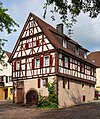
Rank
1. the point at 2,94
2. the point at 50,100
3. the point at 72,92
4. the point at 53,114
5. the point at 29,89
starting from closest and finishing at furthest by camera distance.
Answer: the point at 53,114 → the point at 50,100 → the point at 29,89 → the point at 72,92 → the point at 2,94

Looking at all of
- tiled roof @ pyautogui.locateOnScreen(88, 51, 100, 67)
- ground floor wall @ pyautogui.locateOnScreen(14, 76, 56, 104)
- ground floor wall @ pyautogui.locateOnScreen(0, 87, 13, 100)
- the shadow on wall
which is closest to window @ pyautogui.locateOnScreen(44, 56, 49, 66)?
ground floor wall @ pyautogui.locateOnScreen(14, 76, 56, 104)

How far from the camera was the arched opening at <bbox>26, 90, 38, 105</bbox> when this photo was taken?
32.6 meters

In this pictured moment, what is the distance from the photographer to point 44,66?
32.0 meters

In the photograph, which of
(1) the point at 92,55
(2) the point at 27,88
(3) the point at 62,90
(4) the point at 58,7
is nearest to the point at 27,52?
(2) the point at 27,88

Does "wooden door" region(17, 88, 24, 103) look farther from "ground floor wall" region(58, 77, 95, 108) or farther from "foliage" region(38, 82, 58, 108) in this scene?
"ground floor wall" region(58, 77, 95, 108)

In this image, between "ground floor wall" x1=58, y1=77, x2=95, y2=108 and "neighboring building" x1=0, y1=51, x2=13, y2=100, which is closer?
"ground floor wall" x1=58, y1=77, x2=95, y2=108

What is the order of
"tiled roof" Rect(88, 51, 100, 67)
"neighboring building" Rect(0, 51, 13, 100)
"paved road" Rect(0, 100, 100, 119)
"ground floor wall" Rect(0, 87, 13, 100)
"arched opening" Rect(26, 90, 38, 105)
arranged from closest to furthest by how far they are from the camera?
1. "paved road" Rect(0, 100, 100, 119)
2. "arched opening" Rect(26, 90, 38, 105)
3. "neighboring building" Rect(0, 51, 13, 100)
4. "ground floor wall" Rect(0, 87, 13, 100)
5. "tiled roof" Rect(88, 51, 100, 67)

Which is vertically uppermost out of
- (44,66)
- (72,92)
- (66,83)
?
(44,66)

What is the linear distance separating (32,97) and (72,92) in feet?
18.0

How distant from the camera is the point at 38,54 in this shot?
108 feet

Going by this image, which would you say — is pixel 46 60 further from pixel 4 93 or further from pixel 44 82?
pixel 4 93

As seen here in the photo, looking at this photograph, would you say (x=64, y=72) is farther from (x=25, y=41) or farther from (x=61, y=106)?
(x=25, y=41)

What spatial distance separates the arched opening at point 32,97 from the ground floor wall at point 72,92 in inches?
136

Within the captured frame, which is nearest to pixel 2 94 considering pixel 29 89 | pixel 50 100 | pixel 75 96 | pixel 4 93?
pixel 4 93
